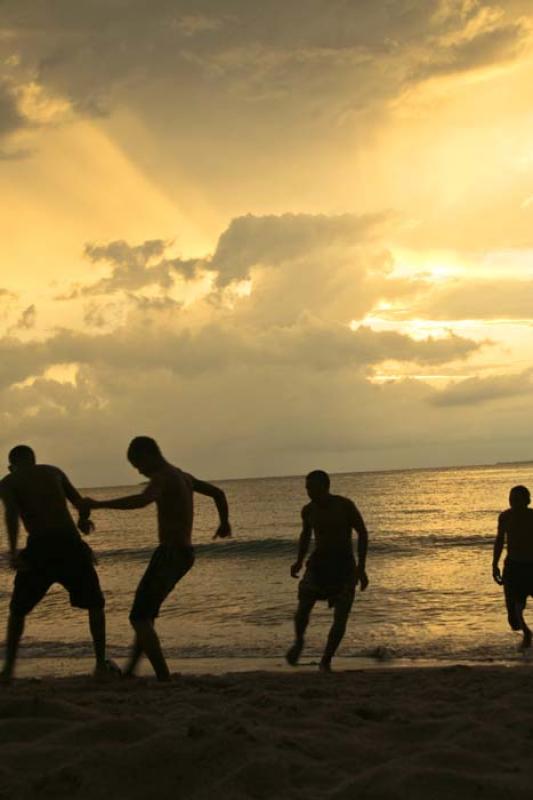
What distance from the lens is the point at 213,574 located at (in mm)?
20844

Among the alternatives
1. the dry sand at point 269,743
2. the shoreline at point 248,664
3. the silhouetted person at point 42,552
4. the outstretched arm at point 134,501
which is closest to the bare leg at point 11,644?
the silhouetted person at point 42,552

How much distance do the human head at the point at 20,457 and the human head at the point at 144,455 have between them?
3.99 ft

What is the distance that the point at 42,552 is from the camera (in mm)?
6594

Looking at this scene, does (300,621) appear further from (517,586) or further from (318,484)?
(517,586)

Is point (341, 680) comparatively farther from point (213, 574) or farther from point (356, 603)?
point (213, 574)

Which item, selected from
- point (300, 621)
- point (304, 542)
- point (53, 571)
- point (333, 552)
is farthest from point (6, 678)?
point (333, 552)

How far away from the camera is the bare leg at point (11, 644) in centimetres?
670

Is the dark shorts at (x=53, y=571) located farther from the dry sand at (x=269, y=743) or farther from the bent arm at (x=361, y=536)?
the bent arm at (x=361, y=536)

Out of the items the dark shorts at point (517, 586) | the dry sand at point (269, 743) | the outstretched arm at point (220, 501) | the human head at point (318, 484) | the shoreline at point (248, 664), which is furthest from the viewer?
the dark shorts at point (517, 586)

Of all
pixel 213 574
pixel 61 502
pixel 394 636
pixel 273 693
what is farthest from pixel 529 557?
pixel 213 574

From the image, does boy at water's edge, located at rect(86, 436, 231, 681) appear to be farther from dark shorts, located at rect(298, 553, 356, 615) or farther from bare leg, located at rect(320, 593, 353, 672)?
bare leg, located at rect(320, 593, 353, 672)

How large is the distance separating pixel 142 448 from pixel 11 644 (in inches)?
86.7

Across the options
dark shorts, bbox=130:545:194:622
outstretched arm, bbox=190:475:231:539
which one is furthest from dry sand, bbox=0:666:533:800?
outstretched arm, bbox=190:475:231:539

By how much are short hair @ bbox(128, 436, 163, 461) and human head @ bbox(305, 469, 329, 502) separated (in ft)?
5.86
